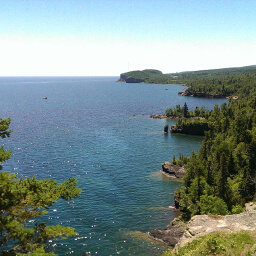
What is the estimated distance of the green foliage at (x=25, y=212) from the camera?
24641mm

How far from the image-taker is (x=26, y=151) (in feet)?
322

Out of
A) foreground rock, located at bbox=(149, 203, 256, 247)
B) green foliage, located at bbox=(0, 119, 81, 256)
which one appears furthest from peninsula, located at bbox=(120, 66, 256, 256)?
green foliage, located at bbox=(0, 119, 81, 256)

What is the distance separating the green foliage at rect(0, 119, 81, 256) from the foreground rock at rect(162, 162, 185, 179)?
5187cm

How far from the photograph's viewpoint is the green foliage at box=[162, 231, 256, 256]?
28.7 metres

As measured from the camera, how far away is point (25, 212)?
26844mm

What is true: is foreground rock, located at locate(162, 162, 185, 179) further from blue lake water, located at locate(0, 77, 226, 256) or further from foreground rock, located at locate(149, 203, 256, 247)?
foreground rock, located at locate(149, 203, 256, 247)

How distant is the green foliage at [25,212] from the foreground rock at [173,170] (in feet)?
170

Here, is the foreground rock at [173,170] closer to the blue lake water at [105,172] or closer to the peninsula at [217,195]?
the peninsula at [217,195]

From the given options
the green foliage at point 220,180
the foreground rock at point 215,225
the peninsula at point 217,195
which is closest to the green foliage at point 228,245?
the peninsula at point 217,195

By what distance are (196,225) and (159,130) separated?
98.9m

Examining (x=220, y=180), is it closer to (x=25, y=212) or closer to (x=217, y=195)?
(x=217, y=195)

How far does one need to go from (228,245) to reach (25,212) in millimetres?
21796

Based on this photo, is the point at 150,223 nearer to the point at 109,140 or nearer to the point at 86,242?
the point at 86,242

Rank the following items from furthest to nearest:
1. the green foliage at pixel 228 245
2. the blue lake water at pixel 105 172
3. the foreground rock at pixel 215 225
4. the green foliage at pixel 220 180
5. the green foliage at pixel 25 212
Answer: the green foliage at pixel 220 180 → the blue lake water at pixel 105 172 → the foreground rock at pixel 215 225 → the green foliage at pixel 228 245 → the green foliage at pixel 25 212
